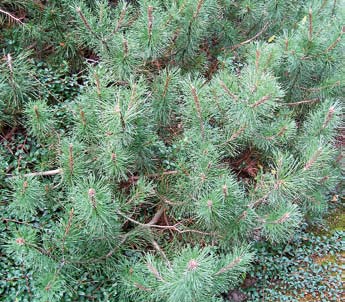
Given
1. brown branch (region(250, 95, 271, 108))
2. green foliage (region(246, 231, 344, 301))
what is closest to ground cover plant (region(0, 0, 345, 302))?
brown branch (region(250, 95, 271, 108))

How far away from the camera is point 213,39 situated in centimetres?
272

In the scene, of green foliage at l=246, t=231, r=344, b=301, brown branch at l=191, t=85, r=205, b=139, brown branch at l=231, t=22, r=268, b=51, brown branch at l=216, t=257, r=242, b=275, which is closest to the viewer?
brown branch at l=216, t=257, r=242, b=275

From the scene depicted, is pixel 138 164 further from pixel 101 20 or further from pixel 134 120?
pixel 101 20

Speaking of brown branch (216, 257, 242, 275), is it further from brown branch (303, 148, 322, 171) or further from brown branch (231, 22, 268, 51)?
brown branch (231, 22, 268, 51)

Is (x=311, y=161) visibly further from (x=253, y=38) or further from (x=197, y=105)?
(x=253, y=38)

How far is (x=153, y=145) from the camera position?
200cm

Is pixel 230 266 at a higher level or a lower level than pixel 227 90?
lower

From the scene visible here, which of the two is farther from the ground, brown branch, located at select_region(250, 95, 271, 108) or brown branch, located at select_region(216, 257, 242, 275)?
brown branch, located at select_region(250, 95, 271, 108)

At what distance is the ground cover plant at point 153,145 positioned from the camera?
1.80m

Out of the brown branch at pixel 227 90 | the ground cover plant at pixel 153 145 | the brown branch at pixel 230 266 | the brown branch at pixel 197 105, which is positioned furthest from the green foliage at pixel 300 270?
the brown branch at pixel 227 90

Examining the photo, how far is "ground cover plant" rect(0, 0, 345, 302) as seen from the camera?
180 centimetres

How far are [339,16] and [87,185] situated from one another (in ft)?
6.12

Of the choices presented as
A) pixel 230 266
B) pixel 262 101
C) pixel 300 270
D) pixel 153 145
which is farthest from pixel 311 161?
pixel 300 270

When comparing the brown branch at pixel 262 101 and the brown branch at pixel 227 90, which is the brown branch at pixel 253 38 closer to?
the brown branch at pixel 227 90
